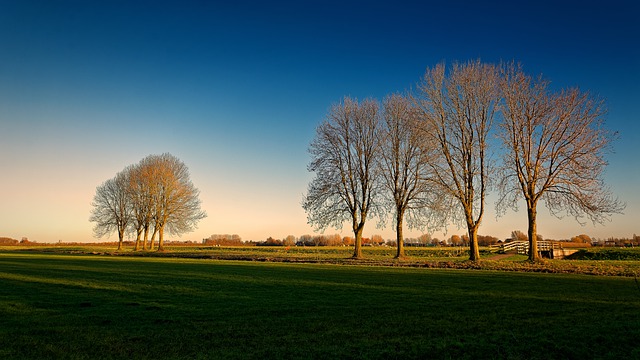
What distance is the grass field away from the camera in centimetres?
727

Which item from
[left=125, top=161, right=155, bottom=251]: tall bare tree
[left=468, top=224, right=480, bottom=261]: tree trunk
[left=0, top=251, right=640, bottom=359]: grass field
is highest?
[left=125, top=161, right=155, bottom=251]: tall bare tree

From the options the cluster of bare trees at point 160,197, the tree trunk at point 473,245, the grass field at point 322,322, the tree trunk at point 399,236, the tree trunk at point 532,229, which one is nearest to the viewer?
the grass field at point 322,322

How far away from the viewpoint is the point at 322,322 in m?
9.64

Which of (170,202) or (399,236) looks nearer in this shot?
(399,236)

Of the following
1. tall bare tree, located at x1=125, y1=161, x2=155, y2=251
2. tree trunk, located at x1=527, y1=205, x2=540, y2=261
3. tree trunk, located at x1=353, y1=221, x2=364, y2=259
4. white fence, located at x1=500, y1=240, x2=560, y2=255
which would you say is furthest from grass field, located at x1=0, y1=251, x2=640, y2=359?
tall bare tree, located at x1=125, y1=161, x2=155, y2=251

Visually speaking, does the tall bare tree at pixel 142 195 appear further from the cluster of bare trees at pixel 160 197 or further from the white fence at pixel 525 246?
the white fence at pixel 525 246

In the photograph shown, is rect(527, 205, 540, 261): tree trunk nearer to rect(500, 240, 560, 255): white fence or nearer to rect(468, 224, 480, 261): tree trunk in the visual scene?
rect(468, 224, 480, 261): tree trunk

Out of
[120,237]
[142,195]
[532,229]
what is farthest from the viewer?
[120,237]

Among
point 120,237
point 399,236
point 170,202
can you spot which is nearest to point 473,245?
point 399,236

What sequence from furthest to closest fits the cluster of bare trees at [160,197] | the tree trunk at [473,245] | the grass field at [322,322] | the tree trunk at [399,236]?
the cluster of bare trees at [160,197] < the tree trunk at [399,236] < the tree trunk at [473,245] < the grass field at [322,322]

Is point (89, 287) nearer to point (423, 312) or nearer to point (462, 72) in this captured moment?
point (423, 312)

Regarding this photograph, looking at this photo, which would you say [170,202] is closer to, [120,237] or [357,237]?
[120,237]

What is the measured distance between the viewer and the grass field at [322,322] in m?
7.27

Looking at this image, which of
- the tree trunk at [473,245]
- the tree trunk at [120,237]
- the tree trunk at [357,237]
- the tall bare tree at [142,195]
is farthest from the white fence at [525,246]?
the tree trunk at [120,237]
